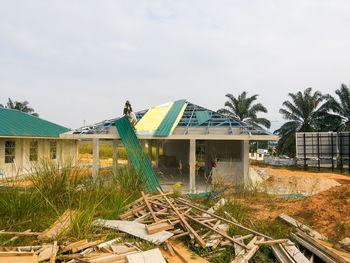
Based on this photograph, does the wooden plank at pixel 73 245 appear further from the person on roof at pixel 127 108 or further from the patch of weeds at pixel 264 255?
the person on roof at pixel 127 108

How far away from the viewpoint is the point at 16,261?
339 centimetres

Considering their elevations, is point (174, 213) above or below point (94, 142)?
below

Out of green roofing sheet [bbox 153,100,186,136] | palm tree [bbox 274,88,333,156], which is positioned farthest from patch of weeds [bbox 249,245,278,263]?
palm tree [bbox 274,88,333,156]

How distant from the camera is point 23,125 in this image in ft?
52.8

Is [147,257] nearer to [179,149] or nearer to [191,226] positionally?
[191,226]

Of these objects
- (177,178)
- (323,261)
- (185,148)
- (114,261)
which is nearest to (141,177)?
(114,261)

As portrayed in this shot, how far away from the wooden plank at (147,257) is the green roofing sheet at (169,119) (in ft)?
22.5

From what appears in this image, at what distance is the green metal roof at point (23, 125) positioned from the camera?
14.1 metres

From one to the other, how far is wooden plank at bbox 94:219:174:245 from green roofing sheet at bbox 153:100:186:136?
5714 mm

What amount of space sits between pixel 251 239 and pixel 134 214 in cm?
259

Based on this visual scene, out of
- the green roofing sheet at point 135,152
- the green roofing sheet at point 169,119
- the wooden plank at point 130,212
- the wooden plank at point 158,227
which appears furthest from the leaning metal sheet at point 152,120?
the wooden plank at point 158,227

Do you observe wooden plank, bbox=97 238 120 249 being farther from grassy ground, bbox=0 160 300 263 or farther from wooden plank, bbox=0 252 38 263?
wooden plank, bbox=0 252 38 263

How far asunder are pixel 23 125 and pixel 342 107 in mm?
29073

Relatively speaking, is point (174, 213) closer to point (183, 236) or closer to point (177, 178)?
point (183, 236)
